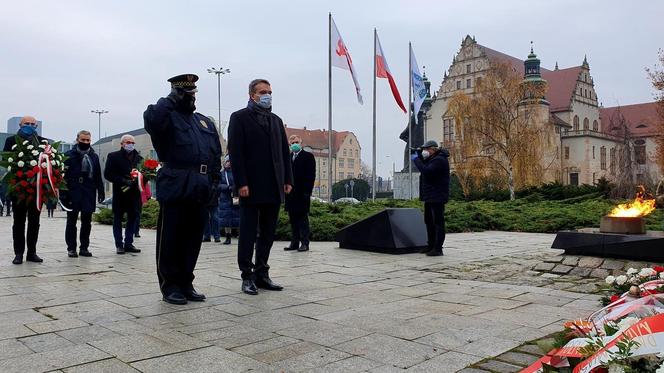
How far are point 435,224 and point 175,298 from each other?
4.98 metres

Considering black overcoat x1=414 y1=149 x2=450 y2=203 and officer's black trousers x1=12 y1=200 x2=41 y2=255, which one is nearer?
officer's black trousers x1=12 y1=200 x2=41 y2=255

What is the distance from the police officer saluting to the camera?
4859mm

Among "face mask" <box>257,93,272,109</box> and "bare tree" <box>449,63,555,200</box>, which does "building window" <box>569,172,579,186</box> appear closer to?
"bare tree" <box>449,63,555,200</box>

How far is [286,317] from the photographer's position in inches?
170

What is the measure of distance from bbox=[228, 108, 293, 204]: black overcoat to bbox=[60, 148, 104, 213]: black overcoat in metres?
4.07

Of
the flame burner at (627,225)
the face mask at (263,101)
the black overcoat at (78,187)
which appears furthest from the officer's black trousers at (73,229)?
the flame burner at (627,225)

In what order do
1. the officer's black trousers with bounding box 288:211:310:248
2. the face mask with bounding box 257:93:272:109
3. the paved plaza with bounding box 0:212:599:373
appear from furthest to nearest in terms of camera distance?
the officer's black trousers with bounding box 288:211:310:248 → the face mask with bounding box 257:93:272:109 → the paved plaza with bounding box 0:212:599:373

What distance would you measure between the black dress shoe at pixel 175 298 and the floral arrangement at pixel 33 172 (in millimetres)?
3550

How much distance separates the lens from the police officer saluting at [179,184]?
486cm

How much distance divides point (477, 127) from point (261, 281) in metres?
37.6

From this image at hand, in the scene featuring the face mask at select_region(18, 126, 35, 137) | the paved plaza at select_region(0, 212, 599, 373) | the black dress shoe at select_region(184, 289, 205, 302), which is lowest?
the paved plaza at select_region(0, 212, 599, 373)

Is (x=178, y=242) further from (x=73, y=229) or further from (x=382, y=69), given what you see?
(x=382, y=69)

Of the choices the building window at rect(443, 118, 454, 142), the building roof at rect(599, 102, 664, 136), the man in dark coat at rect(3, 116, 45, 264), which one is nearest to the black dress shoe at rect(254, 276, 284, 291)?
the man in dark coat at rect(3, 116, 45, 264)

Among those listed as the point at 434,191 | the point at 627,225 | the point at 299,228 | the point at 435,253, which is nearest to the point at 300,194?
the point at 299,228
